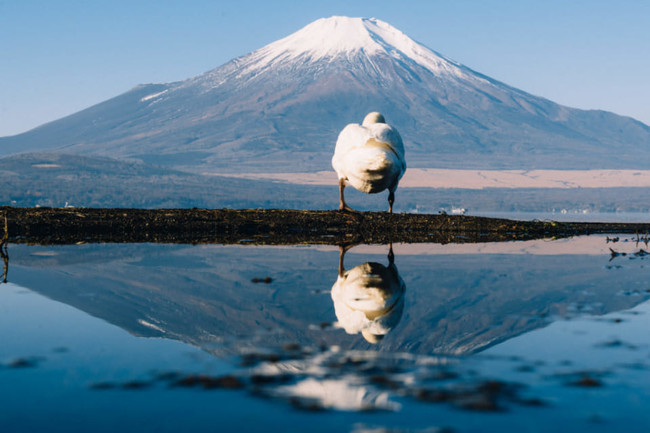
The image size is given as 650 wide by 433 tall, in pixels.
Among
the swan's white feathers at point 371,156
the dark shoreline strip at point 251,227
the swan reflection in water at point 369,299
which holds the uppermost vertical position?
the swan's white feathers at point 371,156

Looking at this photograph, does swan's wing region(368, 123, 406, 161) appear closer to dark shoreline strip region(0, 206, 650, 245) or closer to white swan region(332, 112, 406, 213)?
white swan region(332, 112, 406, 213)

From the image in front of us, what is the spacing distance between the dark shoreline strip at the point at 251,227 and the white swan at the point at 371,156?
54.4 inches

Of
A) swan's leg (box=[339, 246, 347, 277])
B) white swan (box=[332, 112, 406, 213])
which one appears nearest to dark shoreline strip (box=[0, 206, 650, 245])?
white swan (box=[332, 112, 406, 213])

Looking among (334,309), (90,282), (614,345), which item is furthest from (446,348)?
(90,282)

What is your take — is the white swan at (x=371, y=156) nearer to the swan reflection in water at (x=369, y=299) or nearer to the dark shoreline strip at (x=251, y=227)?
the dark shoreline strip at (x=251, y=227)

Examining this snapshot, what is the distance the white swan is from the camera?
24.2m

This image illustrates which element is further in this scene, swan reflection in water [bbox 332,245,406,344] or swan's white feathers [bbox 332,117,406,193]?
swan's white feathers [bbox 332,117,406,193]

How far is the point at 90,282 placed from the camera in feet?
42.9

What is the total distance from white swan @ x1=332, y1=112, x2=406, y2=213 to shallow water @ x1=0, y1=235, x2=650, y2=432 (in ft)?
30.9

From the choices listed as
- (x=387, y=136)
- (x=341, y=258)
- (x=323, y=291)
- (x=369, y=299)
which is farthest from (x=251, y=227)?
(x=369, y=299)

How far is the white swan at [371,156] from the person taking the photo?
24203mm

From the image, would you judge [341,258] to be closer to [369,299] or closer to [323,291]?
[323,291]

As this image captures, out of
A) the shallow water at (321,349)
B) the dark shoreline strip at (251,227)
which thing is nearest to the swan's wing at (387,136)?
the dark shoreline strip at (251,227)

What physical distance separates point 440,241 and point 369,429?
1683cm
